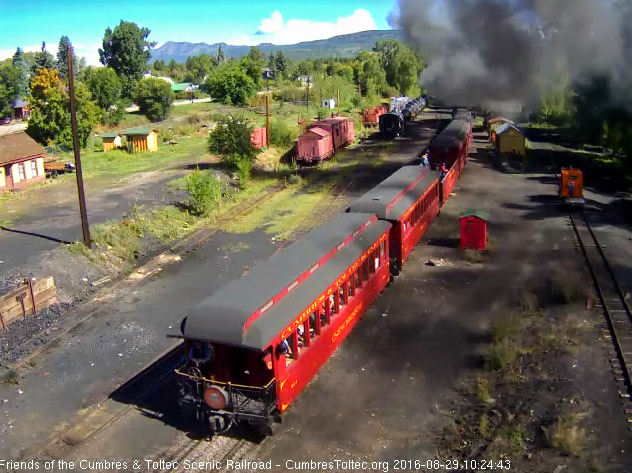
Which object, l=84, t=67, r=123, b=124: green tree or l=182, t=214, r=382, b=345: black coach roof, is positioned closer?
l=182, t=214, r=382, b=345: black coach roof

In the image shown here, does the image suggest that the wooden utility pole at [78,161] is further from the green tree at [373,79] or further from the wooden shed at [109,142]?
the green tree at [373,79]

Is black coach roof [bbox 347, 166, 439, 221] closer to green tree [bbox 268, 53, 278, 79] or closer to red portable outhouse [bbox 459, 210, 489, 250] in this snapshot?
red portable outhouse [bbox 459, 210, 489, 250]

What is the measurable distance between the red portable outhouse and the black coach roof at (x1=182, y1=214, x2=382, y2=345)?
27.6ft

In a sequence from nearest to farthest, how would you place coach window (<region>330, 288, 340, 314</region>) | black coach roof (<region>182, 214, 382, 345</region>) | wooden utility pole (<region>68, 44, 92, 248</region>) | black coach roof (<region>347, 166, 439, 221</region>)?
1. black coach roof (<region>182, 214, 382, 345</region>)
2. coach window (<region>330, 288, 340, 314</region>)
3. black coach roof (<region>347, 166, 439, 221</region>)
4. wooden utility pole (<region>68, 44, 92, 248</region>)

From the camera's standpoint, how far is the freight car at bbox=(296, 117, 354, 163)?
41.2 meters

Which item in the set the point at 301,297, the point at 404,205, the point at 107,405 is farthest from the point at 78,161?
the point at 301,297

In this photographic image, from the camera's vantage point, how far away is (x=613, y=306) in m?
16.6

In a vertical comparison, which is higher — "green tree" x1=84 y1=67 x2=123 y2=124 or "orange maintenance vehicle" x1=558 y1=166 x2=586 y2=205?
"green tree" x1=84 y1=67 x2=123 y2=124

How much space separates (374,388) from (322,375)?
4.19 feet

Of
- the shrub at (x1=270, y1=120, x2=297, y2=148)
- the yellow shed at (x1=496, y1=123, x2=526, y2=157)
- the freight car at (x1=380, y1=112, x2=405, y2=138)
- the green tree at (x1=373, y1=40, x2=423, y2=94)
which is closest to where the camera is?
the yellow shed at (x1=496, y1=123, x2=526, y2=157)

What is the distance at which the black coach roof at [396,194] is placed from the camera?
60.1ft

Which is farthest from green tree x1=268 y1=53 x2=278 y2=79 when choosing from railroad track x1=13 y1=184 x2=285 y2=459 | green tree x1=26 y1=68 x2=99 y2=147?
railroad track x1=13 y1=184 x2=285 y2=459

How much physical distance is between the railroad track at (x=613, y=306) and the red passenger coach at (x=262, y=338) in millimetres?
6338

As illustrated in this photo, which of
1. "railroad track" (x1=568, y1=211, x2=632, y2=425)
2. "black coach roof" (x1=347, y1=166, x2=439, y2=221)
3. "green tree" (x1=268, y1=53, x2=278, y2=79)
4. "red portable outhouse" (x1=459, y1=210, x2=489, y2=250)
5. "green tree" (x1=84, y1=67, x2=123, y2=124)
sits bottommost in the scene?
"railroad track" (x1=568, y1=211, x2=632, y2=425)
